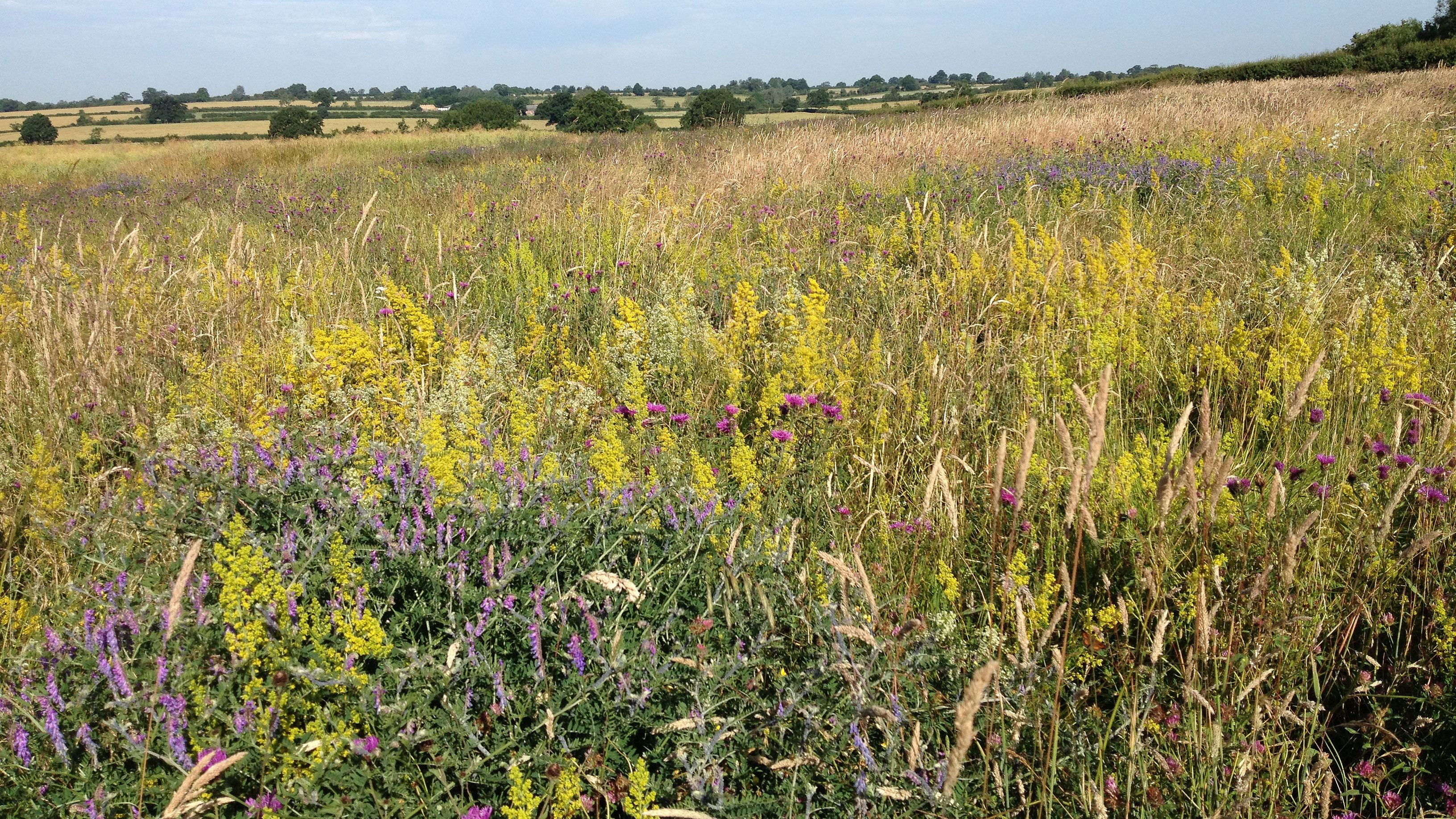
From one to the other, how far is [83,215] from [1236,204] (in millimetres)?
11887

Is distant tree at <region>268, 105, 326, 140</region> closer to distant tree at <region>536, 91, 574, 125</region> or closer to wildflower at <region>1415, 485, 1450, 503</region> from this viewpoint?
distant tree at <region>536, 91, 574, 125</region>

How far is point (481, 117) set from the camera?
137ft

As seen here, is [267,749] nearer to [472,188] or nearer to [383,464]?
[383,464]

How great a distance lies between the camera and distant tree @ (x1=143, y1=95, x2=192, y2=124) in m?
63.9

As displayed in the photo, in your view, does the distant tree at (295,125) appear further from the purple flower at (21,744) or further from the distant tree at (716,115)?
the purple flower at (21,744)

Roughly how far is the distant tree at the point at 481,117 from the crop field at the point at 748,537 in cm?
3940

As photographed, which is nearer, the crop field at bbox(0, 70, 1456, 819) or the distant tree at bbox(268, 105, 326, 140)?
the crop field at bbox(0, 70, 1456, 819)

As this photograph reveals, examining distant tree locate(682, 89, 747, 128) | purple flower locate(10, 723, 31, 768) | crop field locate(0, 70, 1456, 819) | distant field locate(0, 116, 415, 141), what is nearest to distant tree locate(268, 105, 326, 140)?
distant field locate(0, 116, 415, 141)

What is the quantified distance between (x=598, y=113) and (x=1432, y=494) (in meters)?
41.6

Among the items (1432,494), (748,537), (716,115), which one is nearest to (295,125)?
(716,115)

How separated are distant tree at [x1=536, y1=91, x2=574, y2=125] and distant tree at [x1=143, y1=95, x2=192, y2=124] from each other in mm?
34072

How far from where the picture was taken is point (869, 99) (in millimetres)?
43156

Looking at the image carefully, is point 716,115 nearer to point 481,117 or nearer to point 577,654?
point 577,654

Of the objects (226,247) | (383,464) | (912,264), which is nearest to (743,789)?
(383,464)
